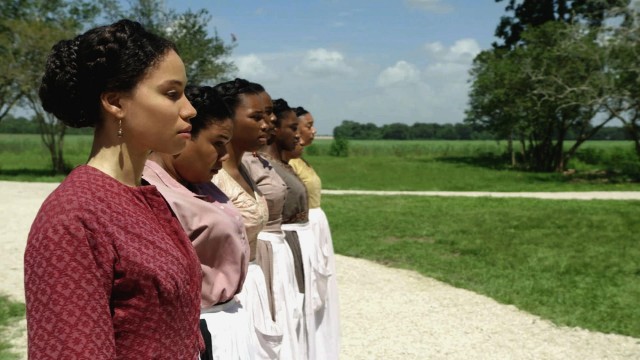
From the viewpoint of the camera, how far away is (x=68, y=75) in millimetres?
1734

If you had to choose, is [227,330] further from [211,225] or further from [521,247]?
[521,247]

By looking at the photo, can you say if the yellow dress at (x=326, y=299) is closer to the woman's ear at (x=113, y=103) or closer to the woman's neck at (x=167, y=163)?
the woman's neck at (x=167, y=163)

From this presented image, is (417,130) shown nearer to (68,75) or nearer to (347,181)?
(347,181)

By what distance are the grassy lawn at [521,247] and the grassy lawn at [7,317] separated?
5210 millimetres

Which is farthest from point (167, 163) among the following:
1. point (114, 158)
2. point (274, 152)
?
point (274, 152)

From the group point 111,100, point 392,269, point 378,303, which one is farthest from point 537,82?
point 111,100

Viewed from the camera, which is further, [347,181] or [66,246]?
[347,181]

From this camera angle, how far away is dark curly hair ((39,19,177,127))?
173cm

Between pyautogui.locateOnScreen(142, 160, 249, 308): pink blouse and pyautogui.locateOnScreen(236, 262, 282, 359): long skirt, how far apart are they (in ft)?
2.09

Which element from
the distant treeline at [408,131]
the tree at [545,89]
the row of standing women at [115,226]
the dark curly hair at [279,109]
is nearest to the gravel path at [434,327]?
the dark curly hair at [279,109]

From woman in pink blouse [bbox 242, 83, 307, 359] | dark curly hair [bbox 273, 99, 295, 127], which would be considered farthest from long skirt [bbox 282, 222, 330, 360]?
dark curly hair [bbox 273, 99, 295, 127]

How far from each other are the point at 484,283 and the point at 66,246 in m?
7.96

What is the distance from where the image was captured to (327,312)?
228 inches

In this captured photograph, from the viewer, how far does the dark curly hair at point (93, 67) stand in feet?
5.68
